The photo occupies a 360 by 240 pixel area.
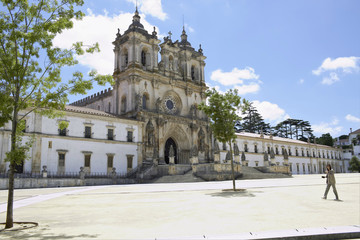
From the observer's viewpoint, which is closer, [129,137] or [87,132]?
[87,132]

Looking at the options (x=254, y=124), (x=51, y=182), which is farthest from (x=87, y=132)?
(x=254, y=124)

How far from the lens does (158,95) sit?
4716 cm

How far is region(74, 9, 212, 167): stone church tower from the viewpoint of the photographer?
1730 inches

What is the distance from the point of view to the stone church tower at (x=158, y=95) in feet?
144

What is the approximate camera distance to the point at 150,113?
4419 centimetres

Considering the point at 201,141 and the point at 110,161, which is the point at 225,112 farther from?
the point at 201,141

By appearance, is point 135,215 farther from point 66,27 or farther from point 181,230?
point 66,27

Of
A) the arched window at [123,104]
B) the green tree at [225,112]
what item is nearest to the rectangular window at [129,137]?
Answer: the arched window at [123,104]

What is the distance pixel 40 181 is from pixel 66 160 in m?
5.77

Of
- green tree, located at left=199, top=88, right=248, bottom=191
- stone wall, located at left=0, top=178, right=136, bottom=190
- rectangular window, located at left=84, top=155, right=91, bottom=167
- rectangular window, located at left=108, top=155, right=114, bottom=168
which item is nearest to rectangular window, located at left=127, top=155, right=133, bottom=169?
rectangular window, located at left=108, top=155, right=114, bottom=168

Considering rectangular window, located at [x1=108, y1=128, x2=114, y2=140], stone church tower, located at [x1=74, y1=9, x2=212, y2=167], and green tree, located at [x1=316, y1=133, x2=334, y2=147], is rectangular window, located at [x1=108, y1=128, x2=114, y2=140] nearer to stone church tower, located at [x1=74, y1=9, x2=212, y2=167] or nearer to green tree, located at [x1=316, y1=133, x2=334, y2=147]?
stone church tower, located at [x1=74, y1=9, x2=212, y2=167]

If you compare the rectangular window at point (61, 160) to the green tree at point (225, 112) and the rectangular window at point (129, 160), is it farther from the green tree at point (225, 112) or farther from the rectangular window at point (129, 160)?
the green tree at point (225, 112)

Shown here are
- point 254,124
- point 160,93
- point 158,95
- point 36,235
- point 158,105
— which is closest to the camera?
point 36,235

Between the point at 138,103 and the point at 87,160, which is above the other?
the point at 138,103
